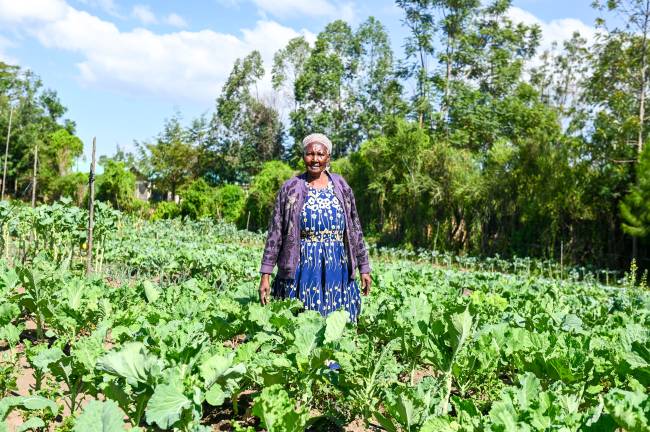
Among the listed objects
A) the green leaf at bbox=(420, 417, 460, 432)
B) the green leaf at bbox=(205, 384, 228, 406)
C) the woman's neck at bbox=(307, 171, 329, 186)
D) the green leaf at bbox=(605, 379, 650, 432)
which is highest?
the woman's neck at bbox=(307, 171, 329, 186)

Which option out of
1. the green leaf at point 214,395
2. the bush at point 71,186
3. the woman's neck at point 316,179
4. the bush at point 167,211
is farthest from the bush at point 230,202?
the green leaf at point 214,395

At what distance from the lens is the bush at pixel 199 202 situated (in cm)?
2395

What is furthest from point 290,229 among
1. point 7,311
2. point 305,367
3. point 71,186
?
point 71,186

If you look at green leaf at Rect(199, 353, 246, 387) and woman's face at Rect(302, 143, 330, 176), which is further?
woman's face at Rect(302, 143, 330, 176)

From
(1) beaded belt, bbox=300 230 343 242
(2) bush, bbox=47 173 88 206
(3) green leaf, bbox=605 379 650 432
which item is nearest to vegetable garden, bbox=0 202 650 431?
(3) green leaf, bbox=605 379 650 432

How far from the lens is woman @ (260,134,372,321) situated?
3.56 metres

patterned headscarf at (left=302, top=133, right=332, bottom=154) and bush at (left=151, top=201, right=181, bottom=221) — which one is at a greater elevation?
patterned headscarf at (left=302, top=133, right=332, bottom=154)

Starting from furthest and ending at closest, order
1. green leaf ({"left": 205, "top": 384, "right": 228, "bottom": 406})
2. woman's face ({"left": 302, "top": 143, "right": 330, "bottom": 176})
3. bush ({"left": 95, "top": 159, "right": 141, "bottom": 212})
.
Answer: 1. bush ({"left": 95, "top": 159, "right": 141, "bottom": 212})
2. woman's face ({"left": 302, "top": 143, "right": 330, "bottom": 176})
3. green leaf ({"left": 205, "top": 384, "right": 228, "bottom": 406})

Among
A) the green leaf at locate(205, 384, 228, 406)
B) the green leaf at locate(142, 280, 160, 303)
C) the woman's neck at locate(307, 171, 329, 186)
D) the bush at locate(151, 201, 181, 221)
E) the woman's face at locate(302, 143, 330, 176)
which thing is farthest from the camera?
the bush at locate(151, 201, 181, 221)

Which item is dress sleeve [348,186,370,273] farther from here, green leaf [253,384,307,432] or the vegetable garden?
green leaf [253,384,307,432]

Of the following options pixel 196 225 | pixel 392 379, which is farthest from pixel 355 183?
pixel 392 379

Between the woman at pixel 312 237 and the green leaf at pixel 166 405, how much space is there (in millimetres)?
1500

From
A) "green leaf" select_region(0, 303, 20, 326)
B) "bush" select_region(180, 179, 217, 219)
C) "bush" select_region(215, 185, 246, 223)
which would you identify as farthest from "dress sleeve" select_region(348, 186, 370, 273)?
"bush" select_region(180, 179, 217, 219)

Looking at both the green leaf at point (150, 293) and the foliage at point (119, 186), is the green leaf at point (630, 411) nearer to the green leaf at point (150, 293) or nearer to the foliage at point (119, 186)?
the green leaf at point (150, 293)
